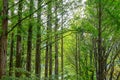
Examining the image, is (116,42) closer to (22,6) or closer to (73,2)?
(73,2)

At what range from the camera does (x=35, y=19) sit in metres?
10.6

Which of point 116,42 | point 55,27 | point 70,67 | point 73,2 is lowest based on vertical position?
point 70,67

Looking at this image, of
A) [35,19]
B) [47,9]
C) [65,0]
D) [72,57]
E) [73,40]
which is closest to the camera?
[35,19]

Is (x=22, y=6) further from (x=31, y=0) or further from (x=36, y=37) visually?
(x=36, y=37)

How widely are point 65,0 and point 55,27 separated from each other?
3154mm

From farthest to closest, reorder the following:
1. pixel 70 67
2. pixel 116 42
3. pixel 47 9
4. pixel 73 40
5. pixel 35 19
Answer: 1. pixel 70 67
2. pixel 73 40
3. pixel 116 42
4. pixel 47 9
5. pixel 35 19

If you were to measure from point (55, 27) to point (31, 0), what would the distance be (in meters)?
5.91

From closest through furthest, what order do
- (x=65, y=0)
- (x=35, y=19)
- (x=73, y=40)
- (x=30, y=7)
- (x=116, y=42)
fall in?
(x=30, y=7) < (x=35, y=19) < (x=65, y=0) < (x=116, y=42) < (x=73, y=40)

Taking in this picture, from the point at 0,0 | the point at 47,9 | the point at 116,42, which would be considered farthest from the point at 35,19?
the point at 116,42

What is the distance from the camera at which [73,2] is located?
41.1 feet

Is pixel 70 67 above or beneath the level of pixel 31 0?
beneath

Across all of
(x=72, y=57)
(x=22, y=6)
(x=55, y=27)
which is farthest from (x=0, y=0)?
(x=72, y=57)

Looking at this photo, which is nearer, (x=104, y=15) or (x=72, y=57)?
(x=104, y=15)

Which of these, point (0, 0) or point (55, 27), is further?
point (55, 27)
